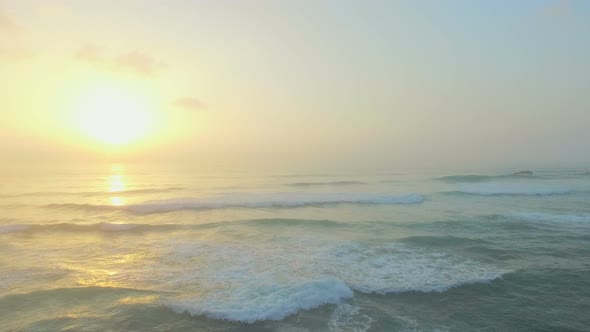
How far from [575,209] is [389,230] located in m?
14.7

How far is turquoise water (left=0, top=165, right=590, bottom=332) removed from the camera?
7.70m

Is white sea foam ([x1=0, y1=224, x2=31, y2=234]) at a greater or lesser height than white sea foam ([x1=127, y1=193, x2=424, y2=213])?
lesser

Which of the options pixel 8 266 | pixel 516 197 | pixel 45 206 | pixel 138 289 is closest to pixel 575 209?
pixel 516 197

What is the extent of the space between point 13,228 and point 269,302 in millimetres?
17861

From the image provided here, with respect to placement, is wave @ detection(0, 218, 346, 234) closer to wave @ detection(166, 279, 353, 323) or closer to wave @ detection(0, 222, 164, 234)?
wave @ detection(0, 222, 164, 234)

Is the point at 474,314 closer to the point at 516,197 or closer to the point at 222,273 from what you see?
the point at 222,273

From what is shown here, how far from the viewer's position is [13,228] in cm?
1877

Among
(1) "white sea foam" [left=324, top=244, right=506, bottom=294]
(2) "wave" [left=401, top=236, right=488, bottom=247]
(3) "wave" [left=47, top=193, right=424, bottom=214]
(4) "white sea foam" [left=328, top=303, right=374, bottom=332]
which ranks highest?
(3) "wave" [left=47, top=193, right=424, bottom=214]

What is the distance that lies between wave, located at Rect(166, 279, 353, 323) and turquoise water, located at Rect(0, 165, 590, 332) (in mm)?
40

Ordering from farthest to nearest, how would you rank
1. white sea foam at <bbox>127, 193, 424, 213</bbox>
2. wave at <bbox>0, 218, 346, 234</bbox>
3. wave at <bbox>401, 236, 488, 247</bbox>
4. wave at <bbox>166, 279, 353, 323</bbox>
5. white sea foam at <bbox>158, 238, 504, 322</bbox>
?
white sea foam at <bbox>127, 193, 424, 213</bbox>, wave at <bbox>0, 218, 346, 234</bbox>, wave at <bbox>401, 236, 488, 247</bbox>, white sea foam at <bbox>158, 238, 504, 322</bbox>, wave at <bbox>166, 279, 353, 323</bbox>

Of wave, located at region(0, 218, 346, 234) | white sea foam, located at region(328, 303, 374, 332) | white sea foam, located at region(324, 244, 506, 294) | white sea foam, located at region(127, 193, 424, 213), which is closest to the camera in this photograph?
white sea foam, located at region(328, 303, 374, 332)

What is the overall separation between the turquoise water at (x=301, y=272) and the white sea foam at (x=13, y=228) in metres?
0.14

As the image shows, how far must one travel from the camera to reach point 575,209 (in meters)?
22.8

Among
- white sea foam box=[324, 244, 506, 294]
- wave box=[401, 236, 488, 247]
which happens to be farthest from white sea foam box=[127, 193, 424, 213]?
white sea foam box=[324, 244, 506, 294]
